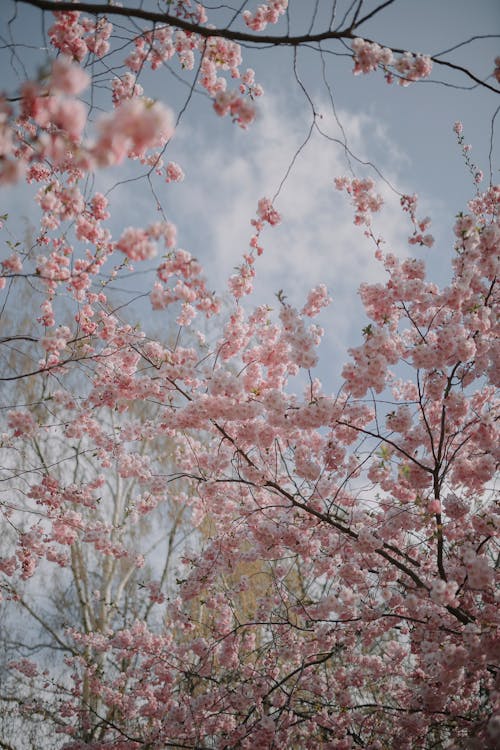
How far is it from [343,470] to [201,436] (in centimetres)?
551

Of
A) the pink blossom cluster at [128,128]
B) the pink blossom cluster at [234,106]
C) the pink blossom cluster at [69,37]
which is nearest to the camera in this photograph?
the pink blossom cluster at [128,128]

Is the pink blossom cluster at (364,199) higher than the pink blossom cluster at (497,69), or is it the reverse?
the pink blossom cluster at (364,199)

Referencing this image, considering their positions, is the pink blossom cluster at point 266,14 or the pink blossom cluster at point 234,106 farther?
the pink blossom cluster at point 266,14

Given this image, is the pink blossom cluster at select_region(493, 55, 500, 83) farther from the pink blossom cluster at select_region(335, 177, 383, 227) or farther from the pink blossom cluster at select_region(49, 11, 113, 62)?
the pink blossom cluster at select_region(49, 11, 113, 62)

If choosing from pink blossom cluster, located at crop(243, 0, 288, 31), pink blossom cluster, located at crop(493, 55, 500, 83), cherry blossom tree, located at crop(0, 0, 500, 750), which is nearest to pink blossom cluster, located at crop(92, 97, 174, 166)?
cherry blossom tree, located at crop(0, 0, 500, 750)

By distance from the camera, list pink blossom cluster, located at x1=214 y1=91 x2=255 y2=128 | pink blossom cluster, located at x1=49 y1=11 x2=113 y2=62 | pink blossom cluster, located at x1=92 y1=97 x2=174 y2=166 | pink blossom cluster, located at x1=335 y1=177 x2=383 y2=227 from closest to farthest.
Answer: pink blossom cluster, located at x1=92 y1=97 x2=174 y2=166, pink blossom cluster, located at x1=214 y1=91 x2=255 y2=128, pink blossom cluster, located at x1=49 y1=11 x2=113 y2=62, pink blossom cluster, located at x1=335 y1=177 x2=383 y2=227

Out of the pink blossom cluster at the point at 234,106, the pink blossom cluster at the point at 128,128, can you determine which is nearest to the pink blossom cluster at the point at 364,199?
the pink blossom cluster at the point at 234,106

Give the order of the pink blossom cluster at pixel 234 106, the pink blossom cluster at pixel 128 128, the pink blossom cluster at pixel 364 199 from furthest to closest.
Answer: the pink blossom cluster at pixel 364 199 < the pink blossom cluster at pixel 234 106 < the pink blossom cluster at pixel 128 128

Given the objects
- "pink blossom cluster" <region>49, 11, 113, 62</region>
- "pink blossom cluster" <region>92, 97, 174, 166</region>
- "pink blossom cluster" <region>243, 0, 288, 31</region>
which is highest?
"pink blossom cluster" <region>243, 0, 288, 31</region>

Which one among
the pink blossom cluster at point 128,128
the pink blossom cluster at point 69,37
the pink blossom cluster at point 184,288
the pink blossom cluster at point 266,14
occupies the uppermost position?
the pink blossom cluster at point 266,14

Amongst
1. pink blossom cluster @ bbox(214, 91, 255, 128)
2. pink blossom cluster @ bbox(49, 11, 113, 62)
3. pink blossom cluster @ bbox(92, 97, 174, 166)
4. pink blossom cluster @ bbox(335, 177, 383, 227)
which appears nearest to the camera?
pink blossom cluster @ bbox(92, 97, 174, 166)

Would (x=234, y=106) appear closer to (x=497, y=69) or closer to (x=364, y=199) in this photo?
(x=497, y=69)

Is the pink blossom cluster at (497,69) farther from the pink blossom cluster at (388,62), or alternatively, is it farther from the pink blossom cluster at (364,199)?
the pink blossom cluster at (364,199)

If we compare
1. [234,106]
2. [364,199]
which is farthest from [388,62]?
[364,199]
